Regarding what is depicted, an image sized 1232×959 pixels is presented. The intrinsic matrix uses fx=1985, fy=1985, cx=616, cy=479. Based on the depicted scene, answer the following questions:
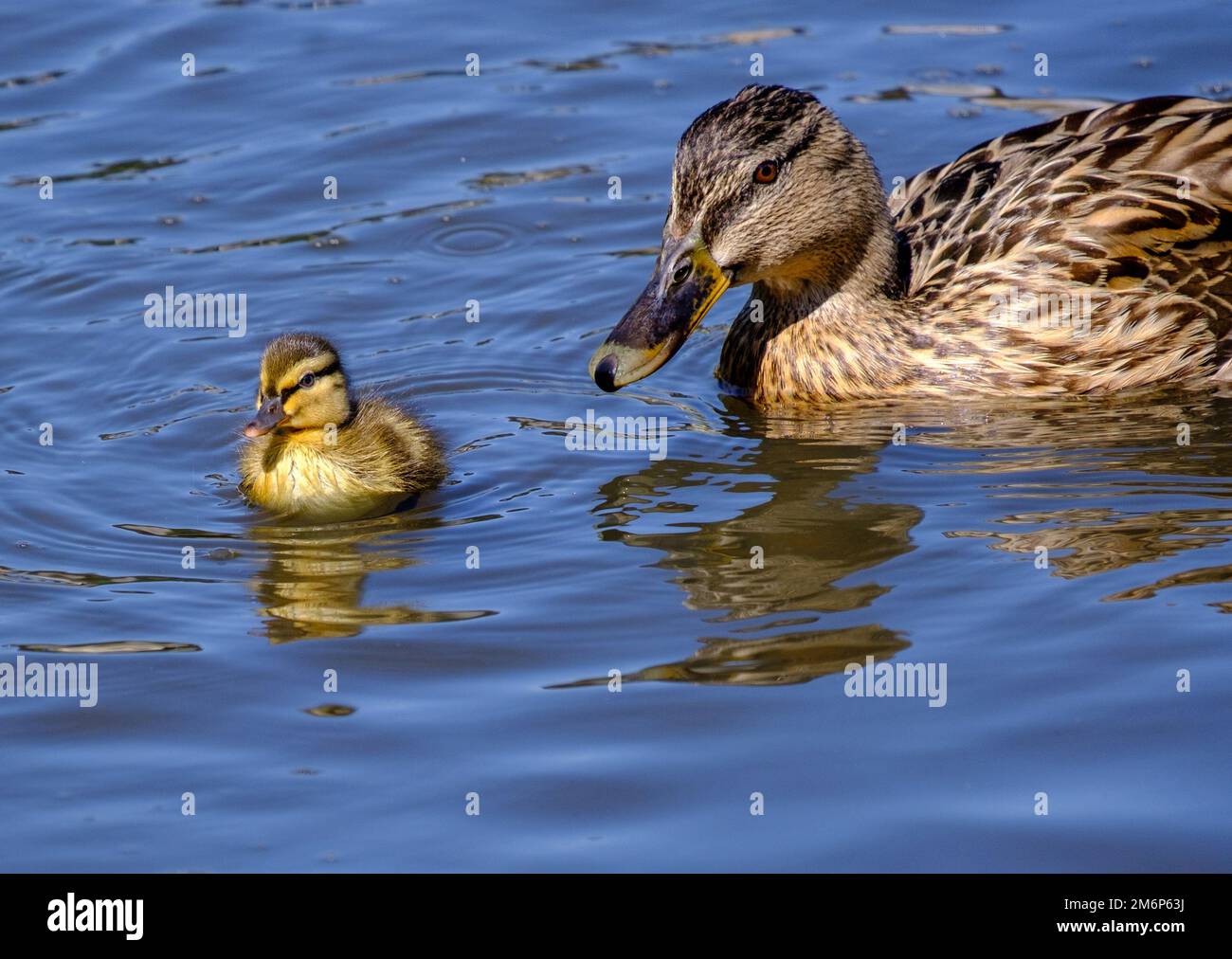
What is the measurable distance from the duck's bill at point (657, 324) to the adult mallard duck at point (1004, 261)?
10 cm

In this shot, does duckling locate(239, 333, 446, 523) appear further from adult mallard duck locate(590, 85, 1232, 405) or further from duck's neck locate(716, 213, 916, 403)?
duck's neck locate(716, 213, 916, 403)

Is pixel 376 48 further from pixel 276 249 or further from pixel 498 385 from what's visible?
pixel 498 385

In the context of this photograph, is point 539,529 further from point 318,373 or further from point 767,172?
point 767,172

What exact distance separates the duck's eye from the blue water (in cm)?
110

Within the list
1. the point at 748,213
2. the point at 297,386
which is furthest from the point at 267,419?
the point at 748,213

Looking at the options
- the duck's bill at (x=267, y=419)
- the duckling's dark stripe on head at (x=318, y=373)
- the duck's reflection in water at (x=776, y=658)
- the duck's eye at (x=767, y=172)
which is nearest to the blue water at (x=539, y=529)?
the duck's reflection in water at (x=776, y=658)

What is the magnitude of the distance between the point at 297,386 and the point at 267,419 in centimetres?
20

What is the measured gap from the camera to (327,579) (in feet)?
23.7

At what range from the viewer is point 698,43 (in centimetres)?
1294

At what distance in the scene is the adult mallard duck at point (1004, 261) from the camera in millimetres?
8727

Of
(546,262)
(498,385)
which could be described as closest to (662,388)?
(498,385)

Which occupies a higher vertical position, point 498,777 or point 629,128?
point 629,128

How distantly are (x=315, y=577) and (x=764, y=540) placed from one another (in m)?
1.68

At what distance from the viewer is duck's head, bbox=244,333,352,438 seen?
25.3 feet
